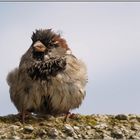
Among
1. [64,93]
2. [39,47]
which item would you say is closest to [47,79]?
[64,93]

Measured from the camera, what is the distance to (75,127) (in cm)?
523

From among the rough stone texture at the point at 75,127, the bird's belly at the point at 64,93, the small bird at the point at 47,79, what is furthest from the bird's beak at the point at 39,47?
the rough stone texture at the point at 75,127

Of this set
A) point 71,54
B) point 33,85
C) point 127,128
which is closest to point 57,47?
point 71,54

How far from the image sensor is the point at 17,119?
18.5 ft

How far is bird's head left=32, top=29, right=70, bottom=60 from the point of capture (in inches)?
247

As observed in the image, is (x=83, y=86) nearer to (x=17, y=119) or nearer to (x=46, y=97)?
(x=46, y=97)

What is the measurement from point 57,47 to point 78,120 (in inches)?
49.1

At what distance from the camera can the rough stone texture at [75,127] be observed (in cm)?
500

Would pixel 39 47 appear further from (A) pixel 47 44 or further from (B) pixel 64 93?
(B) pixel 64 93

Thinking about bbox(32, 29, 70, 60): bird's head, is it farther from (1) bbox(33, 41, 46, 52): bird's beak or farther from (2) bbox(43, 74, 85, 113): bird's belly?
(2) bbox(43, 74, 85, 113): bird's belly

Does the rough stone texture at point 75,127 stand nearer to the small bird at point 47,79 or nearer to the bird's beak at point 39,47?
the small bird at point 47,79

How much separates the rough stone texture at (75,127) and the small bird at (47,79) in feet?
1.50

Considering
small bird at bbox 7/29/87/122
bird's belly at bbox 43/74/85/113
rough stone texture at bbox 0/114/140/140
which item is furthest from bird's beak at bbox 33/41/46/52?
rough stone texture at bbox 0/114/140/140

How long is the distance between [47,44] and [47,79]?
0.56m
